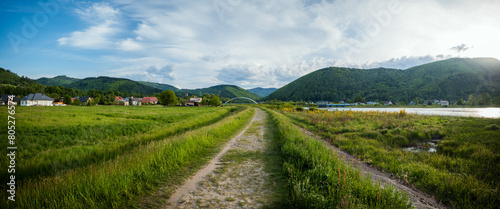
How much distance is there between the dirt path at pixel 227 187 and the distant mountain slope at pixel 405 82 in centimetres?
13200

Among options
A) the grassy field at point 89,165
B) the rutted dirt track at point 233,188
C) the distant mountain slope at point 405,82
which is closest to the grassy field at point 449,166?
the rutted dirt track at point 233,188

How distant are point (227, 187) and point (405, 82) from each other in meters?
181

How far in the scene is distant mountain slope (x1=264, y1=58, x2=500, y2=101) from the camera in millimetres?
105000

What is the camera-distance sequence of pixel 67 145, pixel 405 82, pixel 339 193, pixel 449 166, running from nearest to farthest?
pixel 339 193
pixel 449 166
pixel 67 145
pixel 405 82

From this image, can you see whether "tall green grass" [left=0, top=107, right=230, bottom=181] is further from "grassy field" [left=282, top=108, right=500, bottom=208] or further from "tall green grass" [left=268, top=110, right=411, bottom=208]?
"grassy field" [left=282, top=108, right=500, bottom=208]

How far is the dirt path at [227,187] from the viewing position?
473 cm

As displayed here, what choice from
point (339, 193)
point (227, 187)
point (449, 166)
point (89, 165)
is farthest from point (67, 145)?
point (449, 166)

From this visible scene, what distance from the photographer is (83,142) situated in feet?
44.1

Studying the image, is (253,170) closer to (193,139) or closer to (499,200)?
(193,139)

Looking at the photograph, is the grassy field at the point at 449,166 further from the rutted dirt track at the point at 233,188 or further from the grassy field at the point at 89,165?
the grassy field at the point at 89,165

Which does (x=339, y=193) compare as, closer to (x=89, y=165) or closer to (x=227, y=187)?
(x=227, y=187)

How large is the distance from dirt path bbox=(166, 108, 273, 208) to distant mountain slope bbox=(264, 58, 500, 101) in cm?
13200

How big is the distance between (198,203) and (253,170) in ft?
9.59

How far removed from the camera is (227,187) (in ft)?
18.5
